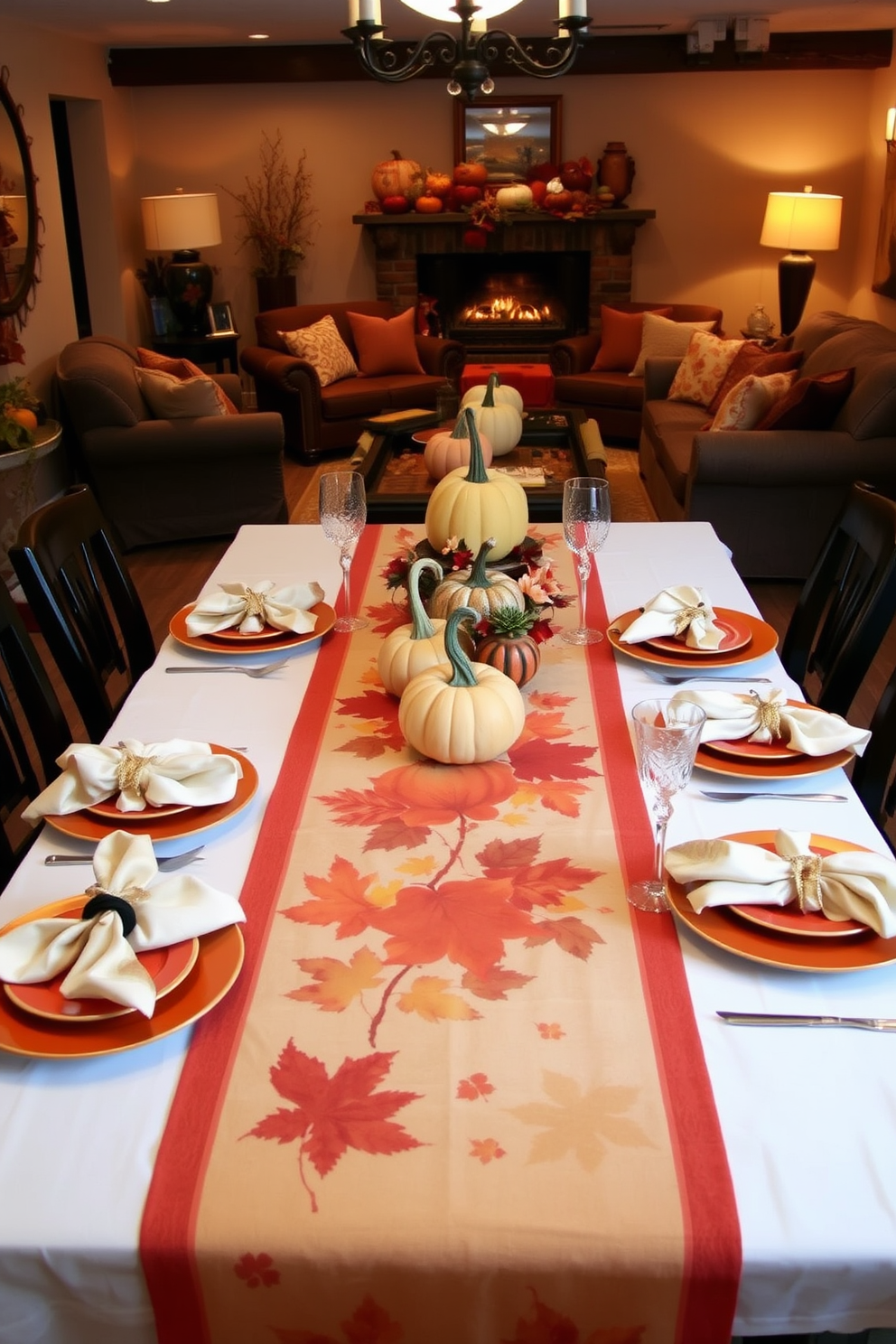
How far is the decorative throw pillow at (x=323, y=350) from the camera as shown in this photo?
6.28 meters

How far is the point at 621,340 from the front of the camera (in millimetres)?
6453

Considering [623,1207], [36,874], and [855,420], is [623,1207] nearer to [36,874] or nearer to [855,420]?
[36,874]

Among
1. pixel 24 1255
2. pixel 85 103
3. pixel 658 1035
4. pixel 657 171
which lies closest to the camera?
pixel 24 1255

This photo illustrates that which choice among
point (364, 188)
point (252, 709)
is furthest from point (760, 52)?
point (252, 709)

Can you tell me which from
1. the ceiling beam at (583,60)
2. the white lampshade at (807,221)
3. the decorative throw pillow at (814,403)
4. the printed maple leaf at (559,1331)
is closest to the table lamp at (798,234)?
the white lampshade at (807,221)

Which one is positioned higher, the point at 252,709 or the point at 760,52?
the point at 760,52

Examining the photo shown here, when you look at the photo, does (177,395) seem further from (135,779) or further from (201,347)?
(135,779)

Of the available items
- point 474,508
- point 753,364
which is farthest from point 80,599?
point 753,364

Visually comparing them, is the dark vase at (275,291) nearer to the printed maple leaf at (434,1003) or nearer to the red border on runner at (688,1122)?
the red border on runner at (688,1122)

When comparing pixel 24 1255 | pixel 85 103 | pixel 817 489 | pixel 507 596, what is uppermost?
pixel 85 103

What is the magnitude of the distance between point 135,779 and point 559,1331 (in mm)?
788

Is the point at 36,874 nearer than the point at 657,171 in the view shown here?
Yes

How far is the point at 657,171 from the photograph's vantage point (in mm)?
7117

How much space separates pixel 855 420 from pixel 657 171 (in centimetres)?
359
